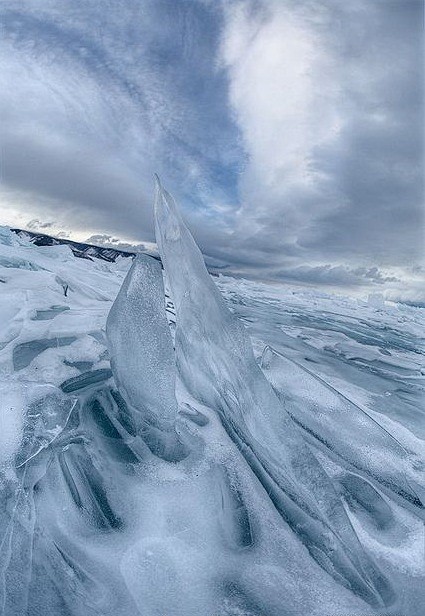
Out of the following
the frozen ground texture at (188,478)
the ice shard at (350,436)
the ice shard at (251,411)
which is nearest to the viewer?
the frozen ground texture at (188,478)

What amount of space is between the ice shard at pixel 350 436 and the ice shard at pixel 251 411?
476 mm

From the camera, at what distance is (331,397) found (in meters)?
2.94

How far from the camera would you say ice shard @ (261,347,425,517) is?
86.6 inches

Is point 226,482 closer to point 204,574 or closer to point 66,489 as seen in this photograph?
point 204,574

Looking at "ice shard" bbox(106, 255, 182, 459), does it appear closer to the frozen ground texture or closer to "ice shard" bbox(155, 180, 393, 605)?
the frozen ground texture

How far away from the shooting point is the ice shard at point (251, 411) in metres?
1.63

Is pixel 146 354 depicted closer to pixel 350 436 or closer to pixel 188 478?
pixel 188 478

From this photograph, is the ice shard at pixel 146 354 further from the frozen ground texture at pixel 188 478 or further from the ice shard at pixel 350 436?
the ice shard at pixel 350 436

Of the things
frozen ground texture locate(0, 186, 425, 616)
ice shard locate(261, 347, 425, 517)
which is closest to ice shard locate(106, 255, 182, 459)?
frozen ground texture locate(0, 186, 425, 616)

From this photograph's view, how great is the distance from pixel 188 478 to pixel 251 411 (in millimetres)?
602

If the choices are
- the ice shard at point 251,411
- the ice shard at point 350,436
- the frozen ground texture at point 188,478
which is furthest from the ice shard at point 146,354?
the ice shard at point 350,436

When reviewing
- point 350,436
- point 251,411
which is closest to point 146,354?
point 251,411

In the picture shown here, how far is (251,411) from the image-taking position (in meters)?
2.35

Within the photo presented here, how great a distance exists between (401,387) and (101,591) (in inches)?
184
